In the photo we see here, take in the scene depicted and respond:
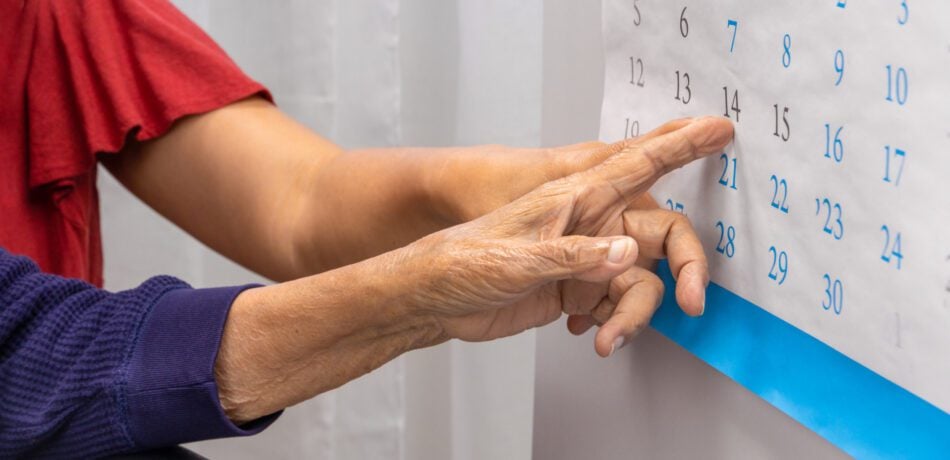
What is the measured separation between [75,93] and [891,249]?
2.00ft

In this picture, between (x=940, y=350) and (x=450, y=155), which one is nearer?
(x=940, y=350)

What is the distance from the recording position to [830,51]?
0.36m

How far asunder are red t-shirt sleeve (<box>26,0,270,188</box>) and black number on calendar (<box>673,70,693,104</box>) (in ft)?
1.23

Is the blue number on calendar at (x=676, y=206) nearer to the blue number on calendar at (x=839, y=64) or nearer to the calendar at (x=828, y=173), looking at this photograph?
the calendar at (x=828, y=173)

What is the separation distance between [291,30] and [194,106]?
0.36 metres

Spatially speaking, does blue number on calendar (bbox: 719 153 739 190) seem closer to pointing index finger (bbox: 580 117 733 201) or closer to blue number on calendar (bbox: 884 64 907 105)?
pointing index finger (bbox: 580 117 733 201)

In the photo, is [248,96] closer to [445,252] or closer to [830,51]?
[445,252]

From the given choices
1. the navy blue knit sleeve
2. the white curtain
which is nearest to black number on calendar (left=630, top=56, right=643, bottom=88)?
the navy blue knit sleeve

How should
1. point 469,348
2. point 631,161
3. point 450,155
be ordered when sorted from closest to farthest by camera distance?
point 631,161 < point 450,155 < point 469,348

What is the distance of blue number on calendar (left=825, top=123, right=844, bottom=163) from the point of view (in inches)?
14.2

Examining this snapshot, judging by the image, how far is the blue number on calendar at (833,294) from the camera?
372 millimetres

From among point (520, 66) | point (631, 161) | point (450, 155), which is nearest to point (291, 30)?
point (520, 66)

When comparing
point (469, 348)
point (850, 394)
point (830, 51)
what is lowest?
point (469, 348)

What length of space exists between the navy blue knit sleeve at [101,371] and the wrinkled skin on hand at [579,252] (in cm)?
12
